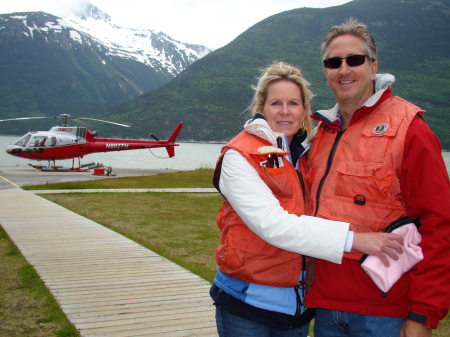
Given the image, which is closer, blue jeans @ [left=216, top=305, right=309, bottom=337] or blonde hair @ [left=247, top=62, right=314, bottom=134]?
blue jeans @ [left=216, top=305, right=309, bottom=337]

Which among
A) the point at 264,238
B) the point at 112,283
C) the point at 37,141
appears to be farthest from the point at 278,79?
the point at 37,141

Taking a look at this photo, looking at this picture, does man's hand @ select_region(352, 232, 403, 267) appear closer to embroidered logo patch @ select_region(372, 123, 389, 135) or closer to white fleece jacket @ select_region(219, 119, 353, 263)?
white fleece jacket @ select_region(219, 119, 353, 263)

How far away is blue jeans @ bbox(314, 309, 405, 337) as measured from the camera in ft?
6.41

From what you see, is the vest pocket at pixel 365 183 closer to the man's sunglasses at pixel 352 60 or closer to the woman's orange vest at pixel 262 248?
the woman's orange vest at pixel 262 248

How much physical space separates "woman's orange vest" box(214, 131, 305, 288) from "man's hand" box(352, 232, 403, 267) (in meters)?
0.33

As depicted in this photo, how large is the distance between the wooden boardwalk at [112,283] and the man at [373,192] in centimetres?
243

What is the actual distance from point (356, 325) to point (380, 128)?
35.1 inches

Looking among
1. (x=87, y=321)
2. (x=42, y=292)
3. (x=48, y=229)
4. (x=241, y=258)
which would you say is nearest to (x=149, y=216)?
(x=48, y=229)

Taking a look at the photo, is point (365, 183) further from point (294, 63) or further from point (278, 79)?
point (294, 63)

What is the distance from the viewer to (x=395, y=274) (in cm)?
185

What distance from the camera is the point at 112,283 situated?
18.2 feet

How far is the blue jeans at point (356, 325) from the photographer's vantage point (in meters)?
1.96

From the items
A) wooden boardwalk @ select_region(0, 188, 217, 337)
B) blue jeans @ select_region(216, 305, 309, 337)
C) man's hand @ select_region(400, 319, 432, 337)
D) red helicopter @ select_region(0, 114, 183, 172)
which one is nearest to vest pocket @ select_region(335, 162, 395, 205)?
man's hand @ select_region(400, 319, 432, 337)

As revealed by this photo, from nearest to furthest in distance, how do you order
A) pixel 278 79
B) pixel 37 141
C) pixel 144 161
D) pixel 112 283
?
pixel 278 79 → pixel 112 283 → pixel 37 141 → pixel 144 161
